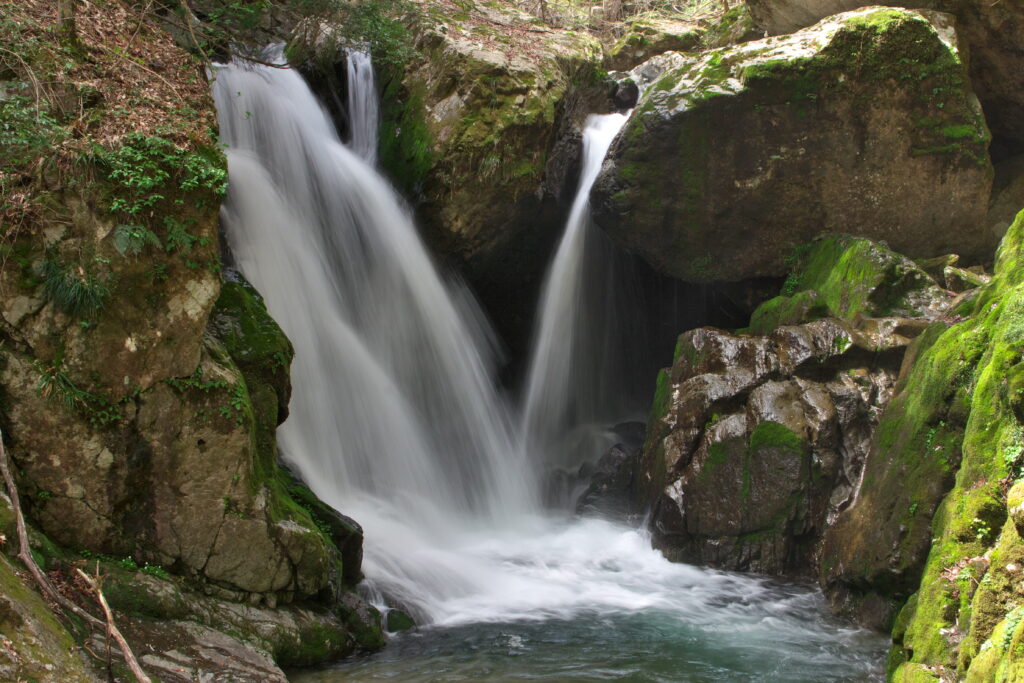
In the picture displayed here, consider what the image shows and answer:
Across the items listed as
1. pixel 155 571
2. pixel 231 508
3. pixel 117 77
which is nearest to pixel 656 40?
pixel 117 77

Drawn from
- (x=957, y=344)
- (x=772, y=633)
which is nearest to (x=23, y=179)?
(x=772, y=633)

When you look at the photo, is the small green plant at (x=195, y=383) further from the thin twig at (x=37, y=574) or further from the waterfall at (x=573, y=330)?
the waterfall at (x=573, y=330)

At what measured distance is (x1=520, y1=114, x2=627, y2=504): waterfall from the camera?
1245 centimetres

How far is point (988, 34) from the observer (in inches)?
425

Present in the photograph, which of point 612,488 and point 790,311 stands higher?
point 790,311

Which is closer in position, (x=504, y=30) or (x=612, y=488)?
(x=612, y=488)

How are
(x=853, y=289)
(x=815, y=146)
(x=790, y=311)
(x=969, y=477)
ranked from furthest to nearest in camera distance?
1. (x=815, y=146)
2. (x=790, y=311)
3. (x=853, y=289)
4. (x=969, y=477)

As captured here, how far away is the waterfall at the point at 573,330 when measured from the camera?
40.9 ft

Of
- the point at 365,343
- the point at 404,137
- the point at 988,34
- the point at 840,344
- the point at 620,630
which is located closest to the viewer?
the point at 620,630

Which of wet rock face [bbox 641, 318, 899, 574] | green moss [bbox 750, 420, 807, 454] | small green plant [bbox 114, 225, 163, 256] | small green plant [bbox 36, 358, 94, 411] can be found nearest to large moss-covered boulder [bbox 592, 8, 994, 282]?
wet rock face [bbox 641, 318, 899, 574]

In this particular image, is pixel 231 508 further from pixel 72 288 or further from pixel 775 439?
pixel 775 439

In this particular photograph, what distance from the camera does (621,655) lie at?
6312mm

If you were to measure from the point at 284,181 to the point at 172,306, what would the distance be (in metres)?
4.97

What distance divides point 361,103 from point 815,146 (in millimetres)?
6606
